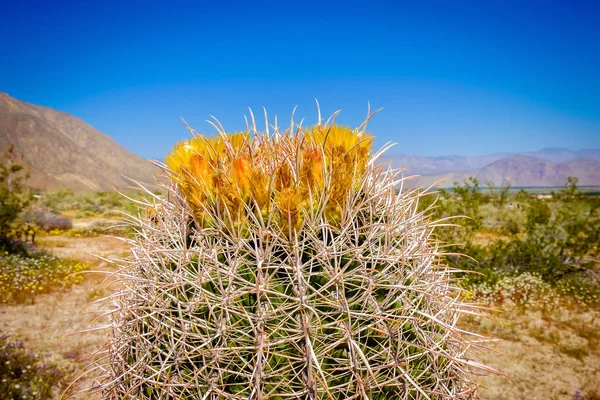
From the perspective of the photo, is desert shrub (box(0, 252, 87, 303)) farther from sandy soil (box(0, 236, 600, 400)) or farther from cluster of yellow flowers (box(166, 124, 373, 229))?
cluster of yellow flowers (box(166, 124, 373, 229))

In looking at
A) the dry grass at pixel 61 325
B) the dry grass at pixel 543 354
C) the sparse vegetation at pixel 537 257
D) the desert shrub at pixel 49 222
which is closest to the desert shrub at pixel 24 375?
the dry grass at pixel 61 325

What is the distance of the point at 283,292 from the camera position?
4.83 ft

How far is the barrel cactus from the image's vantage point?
140 cm

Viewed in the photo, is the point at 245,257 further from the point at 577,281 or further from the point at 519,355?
the point at 577,281

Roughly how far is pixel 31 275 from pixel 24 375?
564cm

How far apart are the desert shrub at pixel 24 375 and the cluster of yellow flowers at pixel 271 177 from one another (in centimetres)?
453

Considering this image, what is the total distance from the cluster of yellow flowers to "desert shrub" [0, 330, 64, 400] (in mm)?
4529

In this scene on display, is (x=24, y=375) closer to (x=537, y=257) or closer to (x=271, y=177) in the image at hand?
(x=271, y=177)

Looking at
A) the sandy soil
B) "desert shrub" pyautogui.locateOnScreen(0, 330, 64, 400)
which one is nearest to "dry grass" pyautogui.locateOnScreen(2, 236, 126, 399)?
the sandy soil

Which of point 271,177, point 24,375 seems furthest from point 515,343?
point 24,375

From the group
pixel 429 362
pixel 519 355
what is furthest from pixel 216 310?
pixel 519 355

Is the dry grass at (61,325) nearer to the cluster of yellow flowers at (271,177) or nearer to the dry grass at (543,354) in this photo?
the cluster of yellow flowers at (271,177)

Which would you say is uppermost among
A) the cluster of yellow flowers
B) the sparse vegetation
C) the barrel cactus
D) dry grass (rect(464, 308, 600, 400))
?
the cluster of yellow flowers

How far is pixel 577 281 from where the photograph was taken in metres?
9.27
